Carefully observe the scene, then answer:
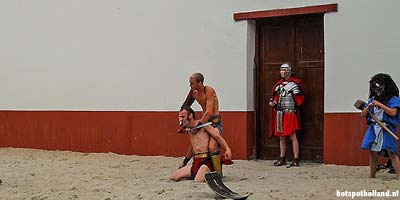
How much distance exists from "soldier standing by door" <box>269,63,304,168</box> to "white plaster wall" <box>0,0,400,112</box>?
0.45m

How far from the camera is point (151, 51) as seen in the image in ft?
30.9

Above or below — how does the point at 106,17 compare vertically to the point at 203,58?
above

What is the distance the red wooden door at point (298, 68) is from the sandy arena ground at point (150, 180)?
1.08ft

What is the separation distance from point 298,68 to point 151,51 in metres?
2.51

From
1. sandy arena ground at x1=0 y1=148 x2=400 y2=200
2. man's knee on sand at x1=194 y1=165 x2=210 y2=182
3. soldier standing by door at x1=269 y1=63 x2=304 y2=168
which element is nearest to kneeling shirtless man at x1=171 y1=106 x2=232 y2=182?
man's knee on sand at x1=194 y1=165 x2=210 y2=182

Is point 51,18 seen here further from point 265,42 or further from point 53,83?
point 265,42

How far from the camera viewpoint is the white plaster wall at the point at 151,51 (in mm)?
7801

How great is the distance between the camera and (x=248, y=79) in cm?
864

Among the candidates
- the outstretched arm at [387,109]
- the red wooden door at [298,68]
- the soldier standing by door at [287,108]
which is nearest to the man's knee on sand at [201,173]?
the soldier standing by door at [287,108]

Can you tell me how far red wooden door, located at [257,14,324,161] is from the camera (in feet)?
27.3

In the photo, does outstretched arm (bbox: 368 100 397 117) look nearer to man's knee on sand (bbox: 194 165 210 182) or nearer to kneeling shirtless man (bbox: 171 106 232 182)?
kneeling shirtless man (bbox: 171 106 232 182)

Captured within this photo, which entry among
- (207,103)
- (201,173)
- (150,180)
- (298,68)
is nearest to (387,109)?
(207,103)

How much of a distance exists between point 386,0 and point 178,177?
3.67 meters

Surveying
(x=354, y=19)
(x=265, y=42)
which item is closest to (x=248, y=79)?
(x=265, y=42)
